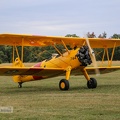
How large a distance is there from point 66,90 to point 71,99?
3642 mm

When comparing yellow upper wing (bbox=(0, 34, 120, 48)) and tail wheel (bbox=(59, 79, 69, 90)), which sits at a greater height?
yellow upper wing (bbox=(0, 34, 120, 48))

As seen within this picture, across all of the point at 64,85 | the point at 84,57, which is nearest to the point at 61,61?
the point at 84,57

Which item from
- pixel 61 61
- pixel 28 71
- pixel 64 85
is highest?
pixel 61 61

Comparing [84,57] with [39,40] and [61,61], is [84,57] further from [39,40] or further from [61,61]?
[39,40]

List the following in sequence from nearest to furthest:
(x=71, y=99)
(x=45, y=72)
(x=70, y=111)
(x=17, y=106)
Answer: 1. (x=70, y=111)
2. (x=17, y=106)
3. (x=71, y=99)
4. (x=45, y=72)

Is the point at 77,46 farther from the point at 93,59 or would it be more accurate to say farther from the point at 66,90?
the point at 66,90

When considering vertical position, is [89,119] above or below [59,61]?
below

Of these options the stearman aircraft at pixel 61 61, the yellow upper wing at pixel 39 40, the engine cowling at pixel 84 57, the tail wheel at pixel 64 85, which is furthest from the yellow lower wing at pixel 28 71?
the yellow upper wing at pixel 39 40

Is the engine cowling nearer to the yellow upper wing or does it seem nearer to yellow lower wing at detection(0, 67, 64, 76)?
yellow lower wing at detection(0, 67, 64, 76)

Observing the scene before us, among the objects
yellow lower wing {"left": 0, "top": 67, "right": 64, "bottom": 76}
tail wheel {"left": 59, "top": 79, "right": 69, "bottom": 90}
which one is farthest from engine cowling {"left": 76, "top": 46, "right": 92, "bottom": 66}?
tail wheel {"left": 59, "top": 79, "right": 69, "bottom": 90}

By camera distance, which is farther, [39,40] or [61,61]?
[39,40]

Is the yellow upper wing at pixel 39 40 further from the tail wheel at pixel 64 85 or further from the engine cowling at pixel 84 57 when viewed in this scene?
the tail wheel at pixel 64 85

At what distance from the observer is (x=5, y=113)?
8.51m

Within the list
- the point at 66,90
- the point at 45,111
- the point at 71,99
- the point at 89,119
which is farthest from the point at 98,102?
the point at 66,90
